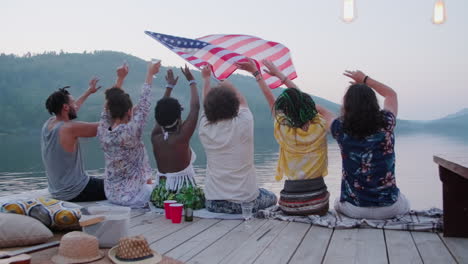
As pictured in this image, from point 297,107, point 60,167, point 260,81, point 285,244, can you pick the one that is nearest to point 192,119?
point 260,81

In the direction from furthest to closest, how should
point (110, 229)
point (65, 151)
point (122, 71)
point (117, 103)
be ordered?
point (122, 71)
point (65, 151)
point (117, 103)
point (110, 229)

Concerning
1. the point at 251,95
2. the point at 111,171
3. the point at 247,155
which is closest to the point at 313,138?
the point at 247,155

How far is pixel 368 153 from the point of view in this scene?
3740mm

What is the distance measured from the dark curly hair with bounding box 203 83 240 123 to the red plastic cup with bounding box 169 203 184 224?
820mm

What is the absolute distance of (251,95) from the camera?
99500 millimetres

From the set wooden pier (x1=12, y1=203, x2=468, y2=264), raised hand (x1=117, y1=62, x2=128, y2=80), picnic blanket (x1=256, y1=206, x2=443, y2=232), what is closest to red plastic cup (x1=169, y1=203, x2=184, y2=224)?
wooden pier (x1=12, y1=203, x2=468, y2=264)

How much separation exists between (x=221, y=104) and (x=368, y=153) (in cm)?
131

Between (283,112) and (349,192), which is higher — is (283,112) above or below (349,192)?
above

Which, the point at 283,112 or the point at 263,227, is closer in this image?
the point at 263,227

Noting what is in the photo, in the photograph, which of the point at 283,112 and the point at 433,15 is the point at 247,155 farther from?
the point at 433,15

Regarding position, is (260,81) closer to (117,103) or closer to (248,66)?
(248,66)

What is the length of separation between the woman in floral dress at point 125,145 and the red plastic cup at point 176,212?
0.79 meters

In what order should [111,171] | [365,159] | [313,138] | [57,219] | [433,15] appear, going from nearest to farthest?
1. [57,219]
2. [365,159]
3. [313,138]
4. [111,171]
5. [433,15]

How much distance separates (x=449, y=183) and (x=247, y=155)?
5.41 feet
